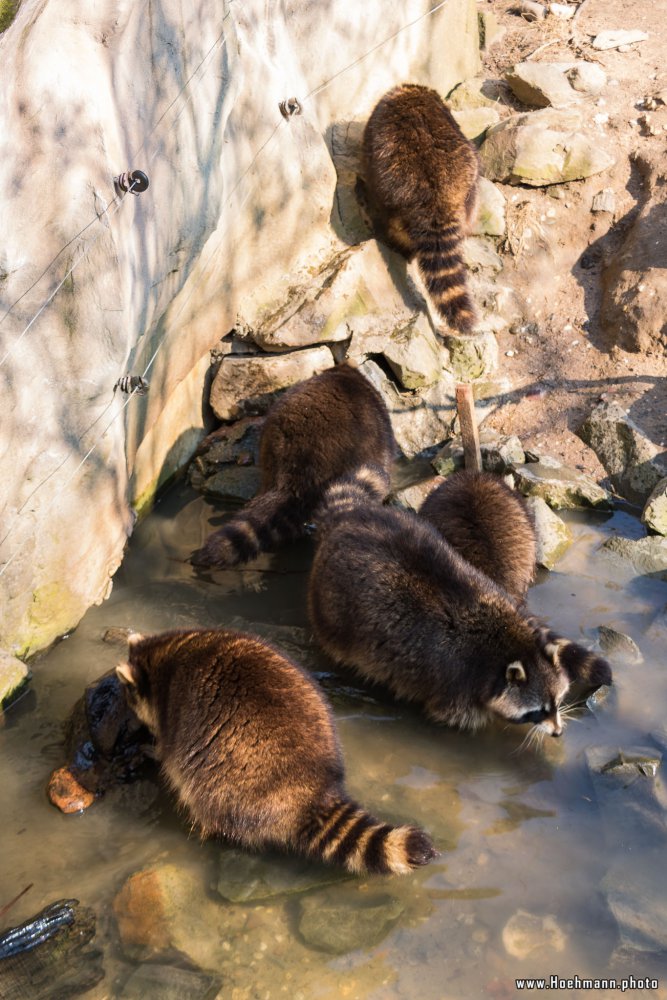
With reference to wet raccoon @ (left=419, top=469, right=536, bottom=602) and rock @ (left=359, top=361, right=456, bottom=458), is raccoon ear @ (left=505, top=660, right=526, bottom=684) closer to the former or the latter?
wet raccoon @ (left=419, top=469, right=536, bottom=602)

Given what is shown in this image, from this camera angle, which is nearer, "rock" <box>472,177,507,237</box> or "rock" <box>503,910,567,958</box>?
"rock" <box>503,910,567,958</box>

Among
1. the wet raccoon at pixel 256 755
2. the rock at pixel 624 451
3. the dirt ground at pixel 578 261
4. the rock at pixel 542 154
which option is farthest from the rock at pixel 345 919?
the rock at pixel 542 154

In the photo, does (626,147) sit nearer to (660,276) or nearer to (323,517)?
(660,276)

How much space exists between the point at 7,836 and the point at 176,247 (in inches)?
135

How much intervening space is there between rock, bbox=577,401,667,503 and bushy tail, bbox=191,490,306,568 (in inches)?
92.8

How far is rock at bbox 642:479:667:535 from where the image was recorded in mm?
6098

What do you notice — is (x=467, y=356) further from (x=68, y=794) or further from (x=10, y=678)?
(x=68, y=794)

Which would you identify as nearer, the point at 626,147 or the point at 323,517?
the point at 323,517

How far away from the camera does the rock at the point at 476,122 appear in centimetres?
875

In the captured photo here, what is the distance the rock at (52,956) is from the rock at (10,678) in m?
1.25

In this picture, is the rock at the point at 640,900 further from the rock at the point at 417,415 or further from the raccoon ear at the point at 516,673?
the rock at the point at 417,415

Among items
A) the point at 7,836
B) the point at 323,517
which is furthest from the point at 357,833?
the point at 323,517

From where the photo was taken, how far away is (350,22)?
25.4 feet

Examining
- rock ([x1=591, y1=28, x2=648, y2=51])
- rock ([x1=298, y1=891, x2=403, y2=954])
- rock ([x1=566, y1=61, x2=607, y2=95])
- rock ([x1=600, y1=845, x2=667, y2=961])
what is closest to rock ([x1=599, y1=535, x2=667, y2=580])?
rock ([x1=600, y1=845, x2=667, y2=961])
